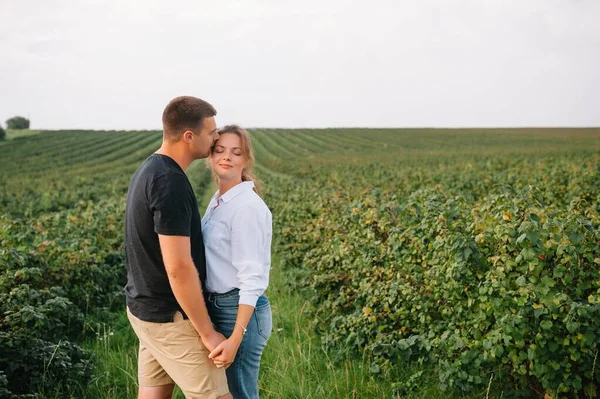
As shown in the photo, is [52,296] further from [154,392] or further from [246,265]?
[246,265]

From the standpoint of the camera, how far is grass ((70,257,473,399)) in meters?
3.85

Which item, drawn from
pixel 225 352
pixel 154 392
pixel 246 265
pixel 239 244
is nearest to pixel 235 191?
pixel 239 244

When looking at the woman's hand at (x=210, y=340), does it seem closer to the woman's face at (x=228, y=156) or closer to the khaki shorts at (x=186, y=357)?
the khaki shorts at (x=186, y=357)

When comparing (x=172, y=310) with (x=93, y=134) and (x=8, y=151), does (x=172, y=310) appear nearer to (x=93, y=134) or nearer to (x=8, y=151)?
(x=8, y=151)

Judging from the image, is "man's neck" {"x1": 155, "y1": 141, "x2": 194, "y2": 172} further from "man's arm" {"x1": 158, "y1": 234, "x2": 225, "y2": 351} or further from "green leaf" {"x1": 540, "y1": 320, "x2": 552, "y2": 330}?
"green leaf" {"x1": 540, "y1": 320, "x2": 552, "y2": 330}

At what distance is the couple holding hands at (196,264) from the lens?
2.31 meters

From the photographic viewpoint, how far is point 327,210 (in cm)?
753

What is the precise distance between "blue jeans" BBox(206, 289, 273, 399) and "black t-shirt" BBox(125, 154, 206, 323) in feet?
0.54

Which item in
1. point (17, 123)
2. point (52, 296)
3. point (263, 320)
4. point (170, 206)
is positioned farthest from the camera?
point (17, 123)

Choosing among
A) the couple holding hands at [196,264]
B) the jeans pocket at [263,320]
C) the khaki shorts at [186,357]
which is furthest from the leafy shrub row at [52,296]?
the jeans pocket at [263,320]

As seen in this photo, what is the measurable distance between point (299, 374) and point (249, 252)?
7.03ft

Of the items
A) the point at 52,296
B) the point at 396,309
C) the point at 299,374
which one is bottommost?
the point at 299,374

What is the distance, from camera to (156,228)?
2285mm

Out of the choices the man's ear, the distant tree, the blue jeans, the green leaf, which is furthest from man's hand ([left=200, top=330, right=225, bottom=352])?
the distant tree
